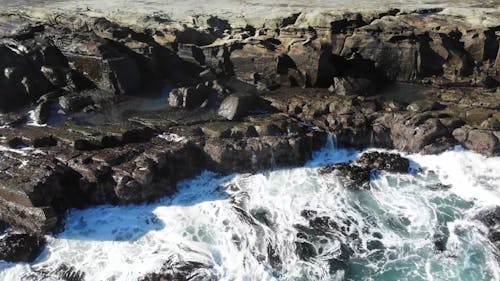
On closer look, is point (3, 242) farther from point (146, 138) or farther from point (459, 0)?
point (459, 0)

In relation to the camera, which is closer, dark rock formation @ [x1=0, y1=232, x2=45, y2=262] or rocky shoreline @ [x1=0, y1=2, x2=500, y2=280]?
dark rock formation @ [x1=0, y1=232, x2=45, y2=262]

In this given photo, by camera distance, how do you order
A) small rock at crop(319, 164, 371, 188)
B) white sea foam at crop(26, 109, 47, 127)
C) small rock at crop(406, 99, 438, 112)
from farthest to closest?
white sea foam at crop(26, 109, 47, 127), small rock at crop(406, 99, 438, 112), small rock at crop(319, 164, 371, 188)

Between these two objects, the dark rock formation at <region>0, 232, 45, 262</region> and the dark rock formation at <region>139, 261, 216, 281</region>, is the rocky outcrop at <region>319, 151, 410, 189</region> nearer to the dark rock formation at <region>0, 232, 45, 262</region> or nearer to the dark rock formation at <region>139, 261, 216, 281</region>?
the dark rock formation at <region>139, 261, 216, 281</region>

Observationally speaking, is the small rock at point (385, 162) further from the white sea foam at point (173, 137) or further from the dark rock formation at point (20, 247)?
the dark rock formation at point (20, 247)

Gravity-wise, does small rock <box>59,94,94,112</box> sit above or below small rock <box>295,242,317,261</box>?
above

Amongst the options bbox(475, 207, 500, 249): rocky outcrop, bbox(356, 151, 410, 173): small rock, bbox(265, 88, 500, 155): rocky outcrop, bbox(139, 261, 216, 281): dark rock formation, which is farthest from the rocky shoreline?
bbox(139, 261, 216, 281): dark rock formation

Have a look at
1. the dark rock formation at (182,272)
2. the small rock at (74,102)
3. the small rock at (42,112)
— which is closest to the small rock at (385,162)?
the dark rock formation at (182,272)
